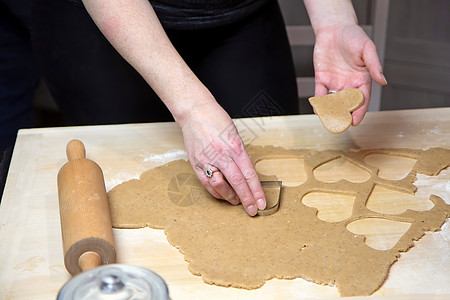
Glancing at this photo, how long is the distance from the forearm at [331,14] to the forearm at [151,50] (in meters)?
0.39

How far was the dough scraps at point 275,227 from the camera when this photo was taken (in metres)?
0.84

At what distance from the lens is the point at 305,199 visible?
1.06 metres

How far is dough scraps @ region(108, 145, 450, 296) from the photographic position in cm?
84

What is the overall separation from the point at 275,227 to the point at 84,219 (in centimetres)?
33

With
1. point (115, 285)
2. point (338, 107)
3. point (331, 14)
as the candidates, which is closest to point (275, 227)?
point (338, 107)

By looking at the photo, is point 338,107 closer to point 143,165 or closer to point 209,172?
point 209,172

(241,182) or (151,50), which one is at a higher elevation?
(151,50)

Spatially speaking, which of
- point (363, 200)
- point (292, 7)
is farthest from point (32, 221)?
point (292, 7)

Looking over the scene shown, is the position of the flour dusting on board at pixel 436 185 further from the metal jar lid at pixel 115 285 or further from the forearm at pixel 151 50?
the metal jar lid at pixel 115 285

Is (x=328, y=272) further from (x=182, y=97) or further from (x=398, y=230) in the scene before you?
(x=182, y=97)

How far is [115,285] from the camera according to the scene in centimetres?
57

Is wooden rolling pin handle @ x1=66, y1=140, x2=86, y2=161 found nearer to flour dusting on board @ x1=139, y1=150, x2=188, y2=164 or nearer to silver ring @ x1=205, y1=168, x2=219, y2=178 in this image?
flour dusting on board @ x1=139, y1=150, x2=188, y2=164

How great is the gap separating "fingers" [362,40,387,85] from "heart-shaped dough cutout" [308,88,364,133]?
54 mm

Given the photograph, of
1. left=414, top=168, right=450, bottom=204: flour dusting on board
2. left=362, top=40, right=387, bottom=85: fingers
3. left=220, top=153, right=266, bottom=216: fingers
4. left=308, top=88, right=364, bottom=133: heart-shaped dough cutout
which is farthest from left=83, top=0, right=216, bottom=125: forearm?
left=414, top=168, right=450, bottom=204: flour dusting on board
